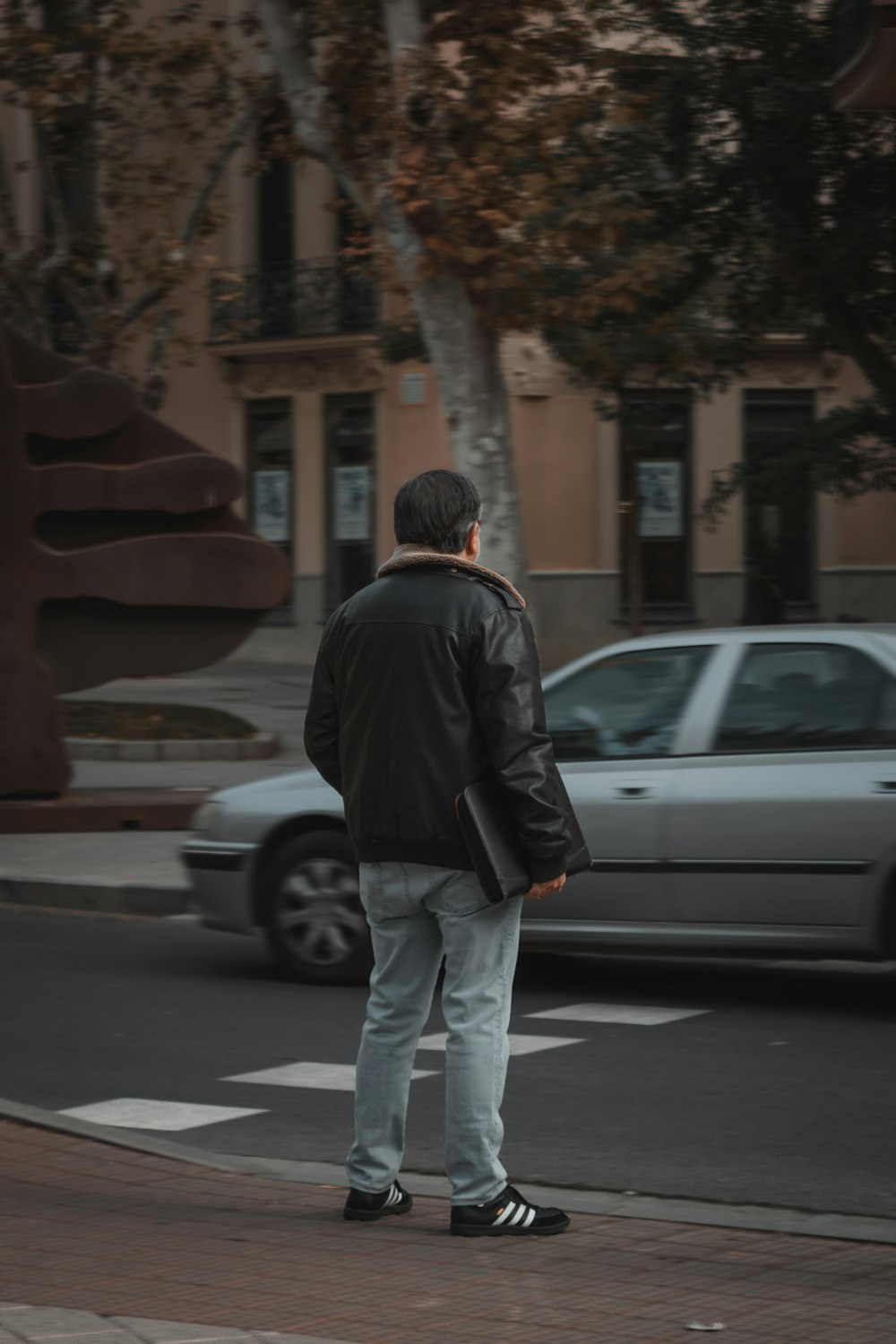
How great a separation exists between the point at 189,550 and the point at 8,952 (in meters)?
5.13

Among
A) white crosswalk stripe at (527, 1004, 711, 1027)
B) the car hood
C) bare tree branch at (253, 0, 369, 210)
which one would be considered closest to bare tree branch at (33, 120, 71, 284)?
bare tree branch at (253, 0, 369, 210)

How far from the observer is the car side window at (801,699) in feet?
27.2

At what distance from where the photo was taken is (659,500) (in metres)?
30.3

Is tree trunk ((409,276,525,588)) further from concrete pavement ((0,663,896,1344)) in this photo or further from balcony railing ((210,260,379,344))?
balcony railing ((210,260,379,344))

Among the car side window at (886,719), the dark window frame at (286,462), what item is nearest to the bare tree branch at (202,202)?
the dark window frame at (286,462)

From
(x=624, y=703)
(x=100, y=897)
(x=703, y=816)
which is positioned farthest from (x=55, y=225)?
(x=703, y=816)

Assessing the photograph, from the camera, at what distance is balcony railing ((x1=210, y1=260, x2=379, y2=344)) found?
31125 mm

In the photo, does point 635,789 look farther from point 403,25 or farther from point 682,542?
point 682,542

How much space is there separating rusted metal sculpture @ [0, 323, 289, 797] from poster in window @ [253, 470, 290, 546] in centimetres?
1745

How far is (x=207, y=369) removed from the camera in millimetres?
32875

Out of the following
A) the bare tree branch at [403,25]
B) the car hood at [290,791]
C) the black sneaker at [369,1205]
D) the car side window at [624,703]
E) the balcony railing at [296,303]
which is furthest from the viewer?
the balcony railing at [296,303]

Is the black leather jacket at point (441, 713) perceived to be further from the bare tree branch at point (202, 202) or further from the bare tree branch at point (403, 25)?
the bare tree branch at point (202, 202)

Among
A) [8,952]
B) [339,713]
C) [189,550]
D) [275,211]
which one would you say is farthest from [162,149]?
[339,713]

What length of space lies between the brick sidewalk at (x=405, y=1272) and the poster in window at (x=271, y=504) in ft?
89.3
